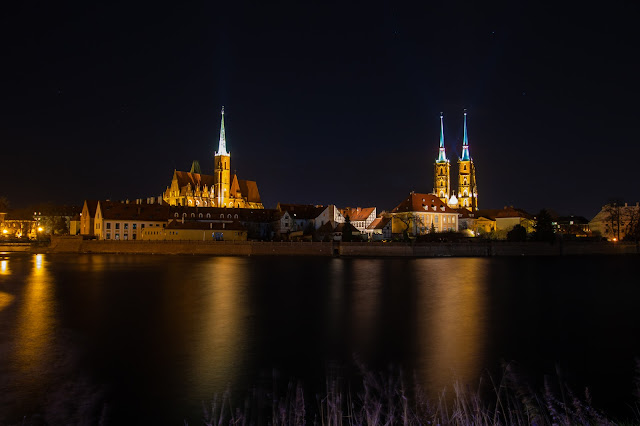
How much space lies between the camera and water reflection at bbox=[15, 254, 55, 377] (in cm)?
1485

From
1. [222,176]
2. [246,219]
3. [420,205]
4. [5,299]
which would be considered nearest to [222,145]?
[222,176]

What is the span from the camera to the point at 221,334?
1925cm

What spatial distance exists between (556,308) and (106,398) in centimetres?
2210

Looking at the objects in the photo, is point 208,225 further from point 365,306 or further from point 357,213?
point 365,306

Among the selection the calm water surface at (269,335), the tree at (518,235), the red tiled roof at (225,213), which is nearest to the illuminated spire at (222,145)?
the red tiled roof at (225,213)

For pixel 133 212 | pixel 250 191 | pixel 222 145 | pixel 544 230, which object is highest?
pixel 222 145

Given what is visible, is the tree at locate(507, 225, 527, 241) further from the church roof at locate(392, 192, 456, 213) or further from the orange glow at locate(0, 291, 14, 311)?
the orange glow at locate(0, 291, 14, 311)

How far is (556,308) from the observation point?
87.5 ft

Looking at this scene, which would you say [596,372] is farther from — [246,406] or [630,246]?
[630,246]

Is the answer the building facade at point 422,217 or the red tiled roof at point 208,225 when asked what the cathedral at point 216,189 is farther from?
the building facade at point 422,217

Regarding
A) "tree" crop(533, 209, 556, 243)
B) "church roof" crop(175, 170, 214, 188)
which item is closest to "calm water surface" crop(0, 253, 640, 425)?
"tree" crop(533, 209, 556, 243)

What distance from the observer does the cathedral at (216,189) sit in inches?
3812

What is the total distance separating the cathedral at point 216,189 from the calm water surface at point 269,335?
58944mm

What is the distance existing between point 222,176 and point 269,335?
88.2 m
